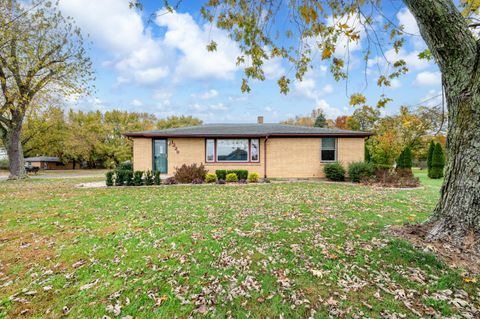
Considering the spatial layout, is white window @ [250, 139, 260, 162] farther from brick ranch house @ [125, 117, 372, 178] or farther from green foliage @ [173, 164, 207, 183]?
green foliage @ [173, 164, 207, 183]

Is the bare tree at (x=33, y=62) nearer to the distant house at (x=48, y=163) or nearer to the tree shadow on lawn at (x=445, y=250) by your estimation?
the tree shadow on lawn at (x=445, y=250)

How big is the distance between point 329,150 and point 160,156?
1015 cm

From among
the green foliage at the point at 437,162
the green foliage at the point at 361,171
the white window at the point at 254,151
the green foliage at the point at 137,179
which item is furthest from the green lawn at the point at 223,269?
the green foliage at the point at 437,162

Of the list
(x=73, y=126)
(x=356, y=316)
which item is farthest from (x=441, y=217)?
(x=73, y=126)

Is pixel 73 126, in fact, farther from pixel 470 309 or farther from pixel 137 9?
pixel 470 309

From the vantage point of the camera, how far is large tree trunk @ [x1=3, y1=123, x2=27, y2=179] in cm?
1455

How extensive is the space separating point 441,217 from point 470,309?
Answer: 1.70m

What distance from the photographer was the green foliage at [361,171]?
1216 centimetres

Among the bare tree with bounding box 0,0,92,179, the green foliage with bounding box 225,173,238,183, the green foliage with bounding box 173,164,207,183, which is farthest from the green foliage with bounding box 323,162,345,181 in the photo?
the bare tree with bounding box 0,0,92,179

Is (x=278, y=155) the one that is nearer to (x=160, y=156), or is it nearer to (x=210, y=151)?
(x=210, y=151)

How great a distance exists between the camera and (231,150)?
13914 mm

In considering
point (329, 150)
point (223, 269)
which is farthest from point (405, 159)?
point (223, 269)

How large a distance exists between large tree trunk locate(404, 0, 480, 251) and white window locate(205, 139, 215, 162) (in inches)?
445

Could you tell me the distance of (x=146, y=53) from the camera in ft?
25.7
